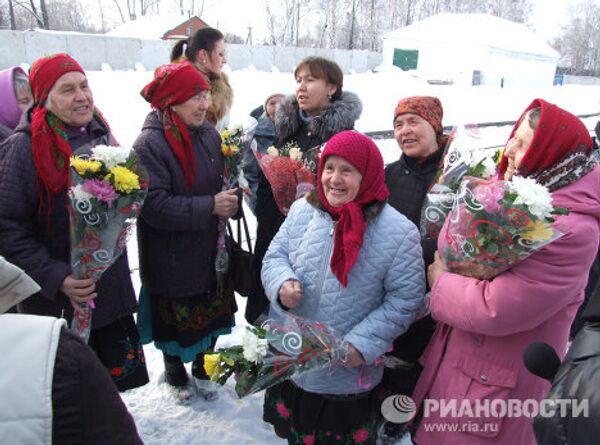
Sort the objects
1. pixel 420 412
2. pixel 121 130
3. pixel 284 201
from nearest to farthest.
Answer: pixel 420 412, pixel 284 201, pixel 121 130

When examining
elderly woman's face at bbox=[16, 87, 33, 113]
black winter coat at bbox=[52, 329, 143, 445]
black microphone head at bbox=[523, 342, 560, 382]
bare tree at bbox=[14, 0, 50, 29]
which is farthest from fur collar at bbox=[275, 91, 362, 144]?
bare tree at bbox=[14, 0, 50, 29]

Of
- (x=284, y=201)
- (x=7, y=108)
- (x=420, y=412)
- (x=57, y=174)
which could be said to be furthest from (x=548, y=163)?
(x=7, y=108)

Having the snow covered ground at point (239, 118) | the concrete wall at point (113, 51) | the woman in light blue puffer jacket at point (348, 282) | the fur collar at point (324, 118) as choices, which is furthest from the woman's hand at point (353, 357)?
the concrete wall at point (113, 51)

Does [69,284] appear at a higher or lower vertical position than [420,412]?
higher

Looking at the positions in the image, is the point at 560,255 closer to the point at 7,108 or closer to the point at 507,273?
the point at 507,273

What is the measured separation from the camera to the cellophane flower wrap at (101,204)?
221 cm

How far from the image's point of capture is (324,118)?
3.11m

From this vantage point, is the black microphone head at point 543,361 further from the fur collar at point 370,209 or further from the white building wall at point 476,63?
the white building wall at point 476,63

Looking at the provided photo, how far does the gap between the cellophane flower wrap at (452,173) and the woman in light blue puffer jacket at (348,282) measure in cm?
34

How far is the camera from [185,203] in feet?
8.89

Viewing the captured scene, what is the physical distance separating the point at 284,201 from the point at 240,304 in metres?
1.78

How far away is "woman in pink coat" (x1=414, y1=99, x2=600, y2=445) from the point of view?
1.72 metres

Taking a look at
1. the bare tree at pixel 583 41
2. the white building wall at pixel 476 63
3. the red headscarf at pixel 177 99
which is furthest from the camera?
the bare tree at pixel 583 41

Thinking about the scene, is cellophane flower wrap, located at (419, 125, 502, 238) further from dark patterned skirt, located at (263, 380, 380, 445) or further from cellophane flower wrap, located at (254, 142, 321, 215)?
dark patterned skirt, located at (263, 380, 380, 445)
